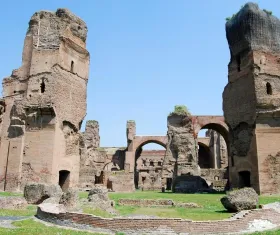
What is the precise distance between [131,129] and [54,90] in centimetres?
1920

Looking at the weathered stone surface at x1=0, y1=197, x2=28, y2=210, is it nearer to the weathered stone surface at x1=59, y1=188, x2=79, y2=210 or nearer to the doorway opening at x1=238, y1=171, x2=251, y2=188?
the weathered stone surface at x1=59, y1=188, x2=79, y2=210

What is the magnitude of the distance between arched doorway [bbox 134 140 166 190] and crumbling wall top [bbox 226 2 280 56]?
58.1 ft

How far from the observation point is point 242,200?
9711mm

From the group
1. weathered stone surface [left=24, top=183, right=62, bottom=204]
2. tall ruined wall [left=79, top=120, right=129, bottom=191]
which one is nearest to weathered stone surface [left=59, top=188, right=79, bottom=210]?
weathered stone surface [left=24, top=183, right=62, bottom=204]

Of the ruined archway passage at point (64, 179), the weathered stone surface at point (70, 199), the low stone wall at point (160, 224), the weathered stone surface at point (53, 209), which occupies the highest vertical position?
the ruined archway passage at point (64, 179)

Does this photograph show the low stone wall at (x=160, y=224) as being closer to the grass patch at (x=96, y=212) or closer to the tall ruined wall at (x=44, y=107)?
the grass patch at (x=96, y=212)

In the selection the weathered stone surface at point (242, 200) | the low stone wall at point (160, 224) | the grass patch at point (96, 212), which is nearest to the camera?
the low stone wall at point (160, 224)

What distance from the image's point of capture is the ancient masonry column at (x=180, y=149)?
26500 millimetres

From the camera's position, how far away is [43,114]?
18.6 metres

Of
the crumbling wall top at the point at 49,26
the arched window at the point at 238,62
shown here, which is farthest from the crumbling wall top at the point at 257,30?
the crumbling wall top at the point at 49,26

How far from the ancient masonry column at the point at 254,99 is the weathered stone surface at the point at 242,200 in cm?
906

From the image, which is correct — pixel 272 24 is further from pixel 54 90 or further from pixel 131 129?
pixel 131 129

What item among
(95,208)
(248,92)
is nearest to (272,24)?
(248,92)

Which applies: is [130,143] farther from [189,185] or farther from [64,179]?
[64,179]
